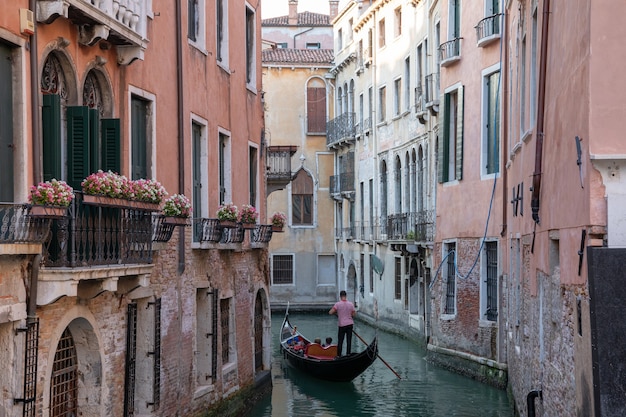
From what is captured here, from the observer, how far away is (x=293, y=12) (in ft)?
145

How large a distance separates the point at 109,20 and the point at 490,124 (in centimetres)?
1054

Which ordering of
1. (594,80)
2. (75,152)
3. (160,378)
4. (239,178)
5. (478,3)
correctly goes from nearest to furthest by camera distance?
(594,80)
(75,152)
(160,378)
(239,178)
(478,3)

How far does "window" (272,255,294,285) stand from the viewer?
1465 inches

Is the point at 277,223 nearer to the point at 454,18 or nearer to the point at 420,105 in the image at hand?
the point at 454,18

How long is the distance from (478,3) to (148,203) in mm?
10830

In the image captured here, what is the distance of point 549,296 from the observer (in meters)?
10.1

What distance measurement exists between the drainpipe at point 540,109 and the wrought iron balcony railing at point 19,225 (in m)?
4.91

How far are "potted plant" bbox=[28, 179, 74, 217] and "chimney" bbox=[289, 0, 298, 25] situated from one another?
3694 cm

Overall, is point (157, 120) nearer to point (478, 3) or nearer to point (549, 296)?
point (549, 296)

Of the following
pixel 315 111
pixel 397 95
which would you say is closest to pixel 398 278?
A: pixel 397 95

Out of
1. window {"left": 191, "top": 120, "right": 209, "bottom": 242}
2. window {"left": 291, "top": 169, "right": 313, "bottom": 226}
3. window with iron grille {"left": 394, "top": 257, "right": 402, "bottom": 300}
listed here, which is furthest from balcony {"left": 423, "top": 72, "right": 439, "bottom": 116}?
window {"left": 291, "top": 169, "right": 313, "bottom": 226}

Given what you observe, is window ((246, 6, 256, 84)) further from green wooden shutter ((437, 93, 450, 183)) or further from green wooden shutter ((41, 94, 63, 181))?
green wooden shutter ((41, 94, 63, 181))

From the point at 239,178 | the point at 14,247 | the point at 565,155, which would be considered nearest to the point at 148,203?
the point at 14,247

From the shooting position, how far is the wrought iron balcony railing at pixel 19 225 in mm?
7531
